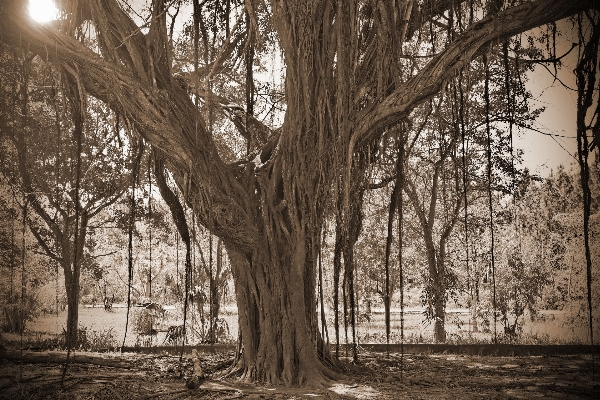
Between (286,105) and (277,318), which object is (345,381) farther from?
(286,105)

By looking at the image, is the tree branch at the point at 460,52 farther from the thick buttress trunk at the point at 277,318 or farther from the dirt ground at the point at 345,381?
the dirt ground at the point at 345,381

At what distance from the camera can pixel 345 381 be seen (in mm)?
5164

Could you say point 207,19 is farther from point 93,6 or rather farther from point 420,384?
point 420,384

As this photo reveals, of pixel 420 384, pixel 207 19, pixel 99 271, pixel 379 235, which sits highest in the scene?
pixel 207 19

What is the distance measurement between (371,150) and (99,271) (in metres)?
7.84

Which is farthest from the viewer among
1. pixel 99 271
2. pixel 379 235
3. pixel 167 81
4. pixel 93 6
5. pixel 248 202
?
pixel 379 235

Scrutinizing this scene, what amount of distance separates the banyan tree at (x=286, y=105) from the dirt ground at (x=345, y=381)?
20.2 inches

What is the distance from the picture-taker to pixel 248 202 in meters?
5.26

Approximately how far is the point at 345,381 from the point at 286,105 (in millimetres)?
2838

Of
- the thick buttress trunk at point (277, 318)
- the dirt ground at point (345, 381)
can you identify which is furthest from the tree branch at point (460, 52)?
the dirt ground at point (345, 381)

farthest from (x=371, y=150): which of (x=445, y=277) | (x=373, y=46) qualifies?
(x=445, y=277)

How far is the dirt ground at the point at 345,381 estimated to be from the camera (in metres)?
4.48

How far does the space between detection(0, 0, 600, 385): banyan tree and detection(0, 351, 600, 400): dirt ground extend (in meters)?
0.51

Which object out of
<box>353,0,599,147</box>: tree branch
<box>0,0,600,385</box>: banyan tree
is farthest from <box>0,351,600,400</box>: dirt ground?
<box>353,0,599,147</box>: tree branch
